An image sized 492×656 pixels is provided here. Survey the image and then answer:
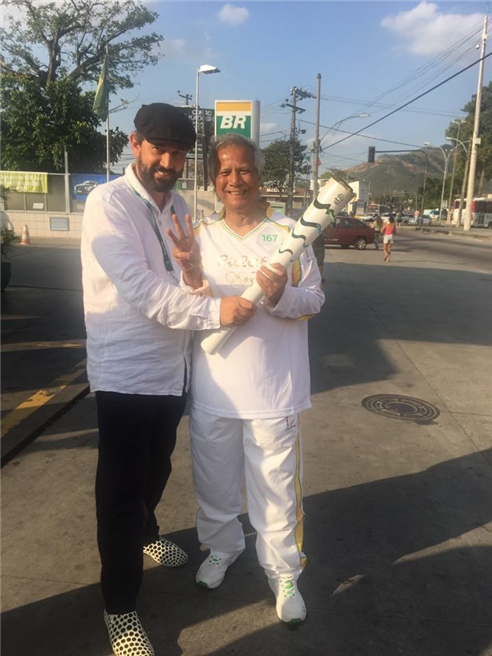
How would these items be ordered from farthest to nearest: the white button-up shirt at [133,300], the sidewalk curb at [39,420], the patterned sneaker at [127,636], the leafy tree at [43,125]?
the leafy tree at [43,125], the sidewalk curb at [39,420], the patterned sneaker at [127,636], the white button-up shirt at [133,300]

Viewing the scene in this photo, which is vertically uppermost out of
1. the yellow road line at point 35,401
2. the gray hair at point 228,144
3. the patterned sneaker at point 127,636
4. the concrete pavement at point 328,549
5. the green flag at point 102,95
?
the green flag at point 102,95

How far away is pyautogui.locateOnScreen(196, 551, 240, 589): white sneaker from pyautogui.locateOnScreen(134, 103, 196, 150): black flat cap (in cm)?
181

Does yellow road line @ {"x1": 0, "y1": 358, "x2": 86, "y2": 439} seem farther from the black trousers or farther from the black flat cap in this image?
the black flat cap

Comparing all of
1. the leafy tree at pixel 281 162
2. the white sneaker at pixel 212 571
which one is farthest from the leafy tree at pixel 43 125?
the white sneaker at pixel 212 571

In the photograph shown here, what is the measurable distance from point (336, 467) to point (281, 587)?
142 cm

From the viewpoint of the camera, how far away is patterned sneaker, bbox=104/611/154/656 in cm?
200

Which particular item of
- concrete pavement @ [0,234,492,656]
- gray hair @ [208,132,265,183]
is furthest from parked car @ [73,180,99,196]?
gray hair @ [208,132,265,183]

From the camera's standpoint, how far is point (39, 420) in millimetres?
4113

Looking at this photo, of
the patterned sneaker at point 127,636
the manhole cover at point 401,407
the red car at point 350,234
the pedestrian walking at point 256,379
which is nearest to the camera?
the patterned sneaker at point 127,636

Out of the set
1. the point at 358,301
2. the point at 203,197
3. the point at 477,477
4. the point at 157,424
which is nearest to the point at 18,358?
the point at 157,424

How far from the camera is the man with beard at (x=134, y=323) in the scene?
1.90 metres

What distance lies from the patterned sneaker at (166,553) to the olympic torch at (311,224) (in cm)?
139

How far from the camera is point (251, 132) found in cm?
709

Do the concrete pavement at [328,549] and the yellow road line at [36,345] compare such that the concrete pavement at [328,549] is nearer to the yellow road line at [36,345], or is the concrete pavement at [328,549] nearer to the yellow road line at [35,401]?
the yellow road line at [35,401]
